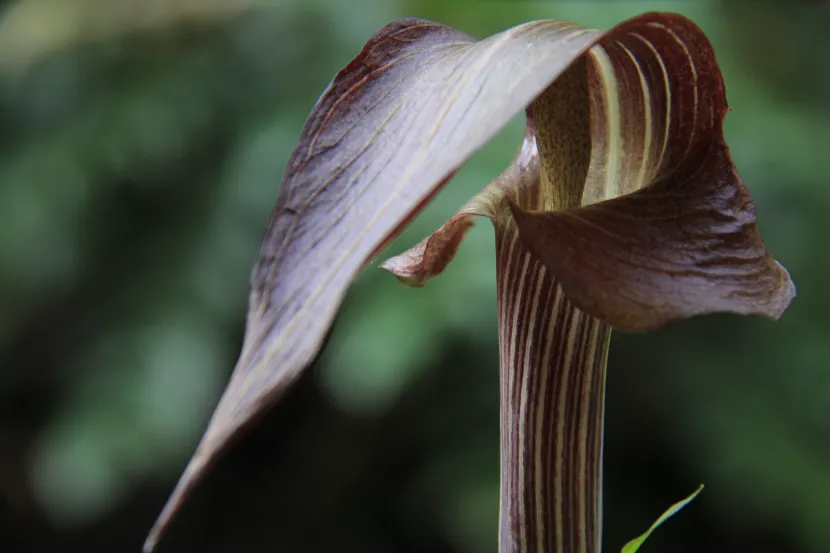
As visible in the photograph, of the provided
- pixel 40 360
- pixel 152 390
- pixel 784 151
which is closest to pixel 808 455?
pixel 784 151

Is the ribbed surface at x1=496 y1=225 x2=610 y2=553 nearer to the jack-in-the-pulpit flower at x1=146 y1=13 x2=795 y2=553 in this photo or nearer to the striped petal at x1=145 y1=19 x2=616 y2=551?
the jack-in-the-pulpit flower at x1=146 y1=13 x2=795 y2=553

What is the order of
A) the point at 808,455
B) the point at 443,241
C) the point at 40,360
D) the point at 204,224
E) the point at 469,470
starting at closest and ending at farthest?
the point at 443,241 < the point at 808,455 < the point at 469,470 < the point at 204,224 < the point at 40,360

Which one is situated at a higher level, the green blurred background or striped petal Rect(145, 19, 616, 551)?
striped petal Rect(145, 19, 616, 551)

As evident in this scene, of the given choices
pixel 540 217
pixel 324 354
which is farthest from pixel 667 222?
pixel 324 354

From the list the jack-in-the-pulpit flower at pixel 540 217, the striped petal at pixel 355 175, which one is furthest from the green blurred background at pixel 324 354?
the striped petal at pixel 355 175

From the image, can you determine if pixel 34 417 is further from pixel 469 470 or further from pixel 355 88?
pixel 355 88

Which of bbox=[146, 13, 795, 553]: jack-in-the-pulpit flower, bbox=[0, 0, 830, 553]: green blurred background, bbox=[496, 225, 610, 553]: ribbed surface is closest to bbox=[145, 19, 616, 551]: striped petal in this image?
bbox=[146, 13, 795, 553]: jack-in-the-pulpit flower

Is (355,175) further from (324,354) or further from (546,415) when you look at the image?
(324,354)
